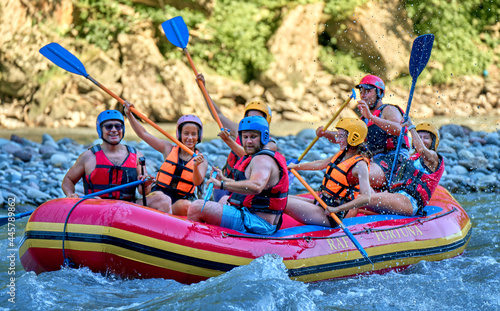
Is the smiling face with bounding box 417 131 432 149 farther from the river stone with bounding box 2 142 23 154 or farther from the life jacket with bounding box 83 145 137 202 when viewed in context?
the river stone with bounding box 2 142 23 154

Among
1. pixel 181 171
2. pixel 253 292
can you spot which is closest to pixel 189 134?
pixel 181 171

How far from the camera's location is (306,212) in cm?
498

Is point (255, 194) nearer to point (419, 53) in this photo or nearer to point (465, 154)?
point (419, 53)

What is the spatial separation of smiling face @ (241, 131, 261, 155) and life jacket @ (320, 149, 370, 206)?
36.7 inches

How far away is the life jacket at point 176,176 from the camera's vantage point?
525 centimetres

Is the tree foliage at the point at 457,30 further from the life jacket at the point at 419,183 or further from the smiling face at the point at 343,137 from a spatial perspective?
the smiling face at the point at 343,137

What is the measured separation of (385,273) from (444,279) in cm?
50

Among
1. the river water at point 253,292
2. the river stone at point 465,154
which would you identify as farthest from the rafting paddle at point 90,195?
the river stone at point 465,154

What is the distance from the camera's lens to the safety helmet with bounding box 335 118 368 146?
4887mm

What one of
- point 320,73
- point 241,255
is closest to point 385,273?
point 241,255

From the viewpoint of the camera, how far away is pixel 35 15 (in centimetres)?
1351

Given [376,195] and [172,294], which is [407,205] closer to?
[376,195]

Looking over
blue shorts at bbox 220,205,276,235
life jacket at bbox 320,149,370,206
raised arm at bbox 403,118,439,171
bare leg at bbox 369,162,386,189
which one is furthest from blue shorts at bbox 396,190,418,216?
blue shorts at bbox 220,205,276,235

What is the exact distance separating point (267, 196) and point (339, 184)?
0.84m
